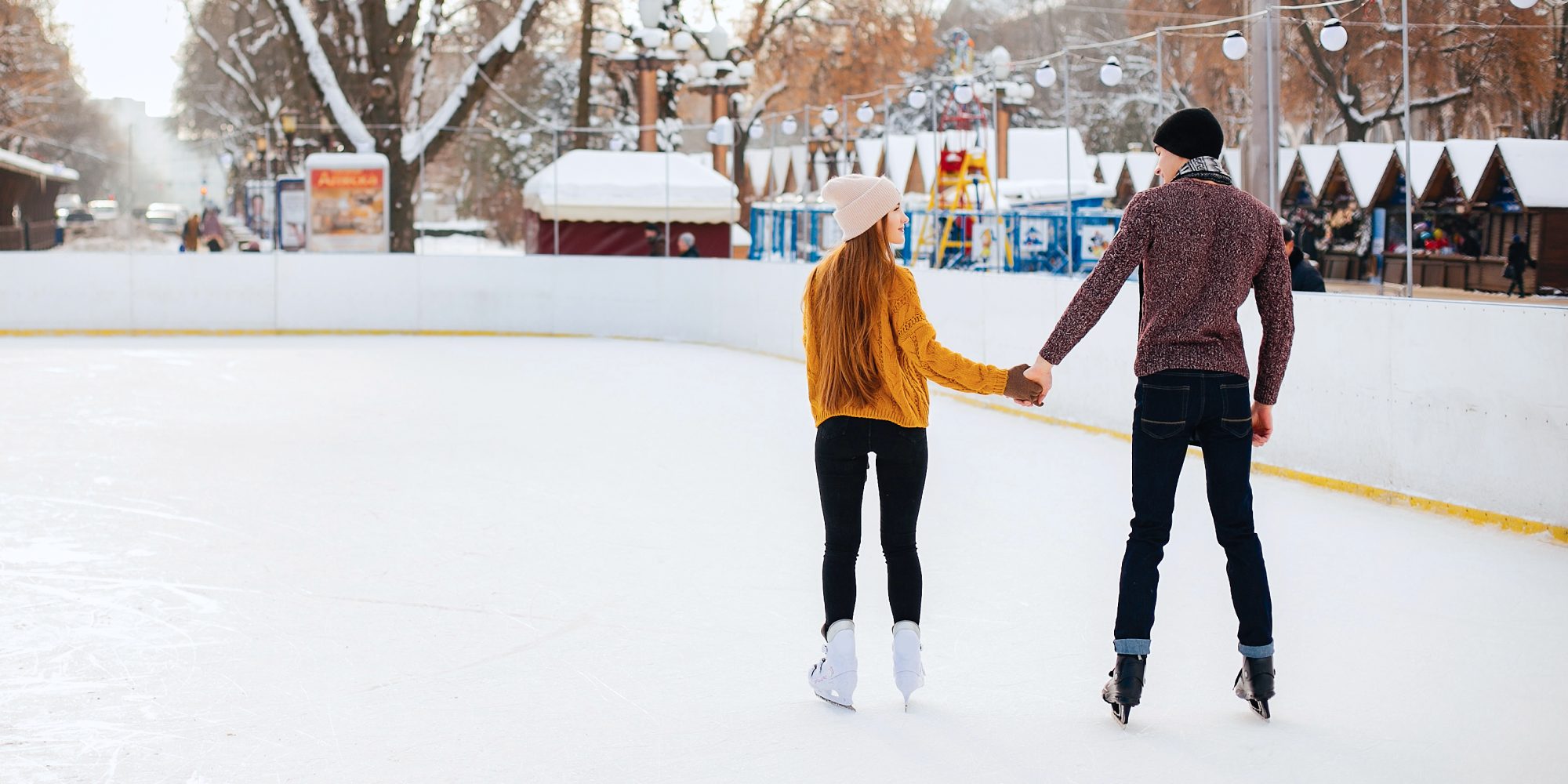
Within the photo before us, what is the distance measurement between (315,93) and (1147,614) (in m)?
21.4

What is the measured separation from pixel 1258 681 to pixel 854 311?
1.32 meters

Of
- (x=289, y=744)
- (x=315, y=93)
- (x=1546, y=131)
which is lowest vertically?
(x=289, y=744)

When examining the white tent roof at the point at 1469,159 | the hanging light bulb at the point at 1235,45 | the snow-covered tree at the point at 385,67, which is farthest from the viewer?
the snow-covered tree at the point at 385,67

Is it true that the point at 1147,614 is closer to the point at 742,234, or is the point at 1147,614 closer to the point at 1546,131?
the point at 1546,131

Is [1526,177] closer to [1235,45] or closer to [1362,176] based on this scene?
[1362,176]

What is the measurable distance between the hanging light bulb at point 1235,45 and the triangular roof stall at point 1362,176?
954 mm

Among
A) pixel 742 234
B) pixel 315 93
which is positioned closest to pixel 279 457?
pixel 742 234

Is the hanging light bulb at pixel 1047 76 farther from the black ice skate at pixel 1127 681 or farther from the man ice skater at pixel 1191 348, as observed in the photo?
the black ice skate at pixel 1127 681

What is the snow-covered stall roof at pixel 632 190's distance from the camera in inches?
830

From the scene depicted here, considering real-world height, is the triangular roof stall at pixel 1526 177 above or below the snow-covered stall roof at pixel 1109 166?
below

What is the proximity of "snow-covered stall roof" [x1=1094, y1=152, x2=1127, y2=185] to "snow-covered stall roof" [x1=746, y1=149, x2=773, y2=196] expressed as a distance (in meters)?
3.84

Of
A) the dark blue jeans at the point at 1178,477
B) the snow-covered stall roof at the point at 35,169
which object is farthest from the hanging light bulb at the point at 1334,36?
the snow-covered stall roof at the point at 35,169

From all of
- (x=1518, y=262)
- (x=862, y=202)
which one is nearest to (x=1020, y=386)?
(x=862, y=202)

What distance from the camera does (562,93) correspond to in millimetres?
52781
